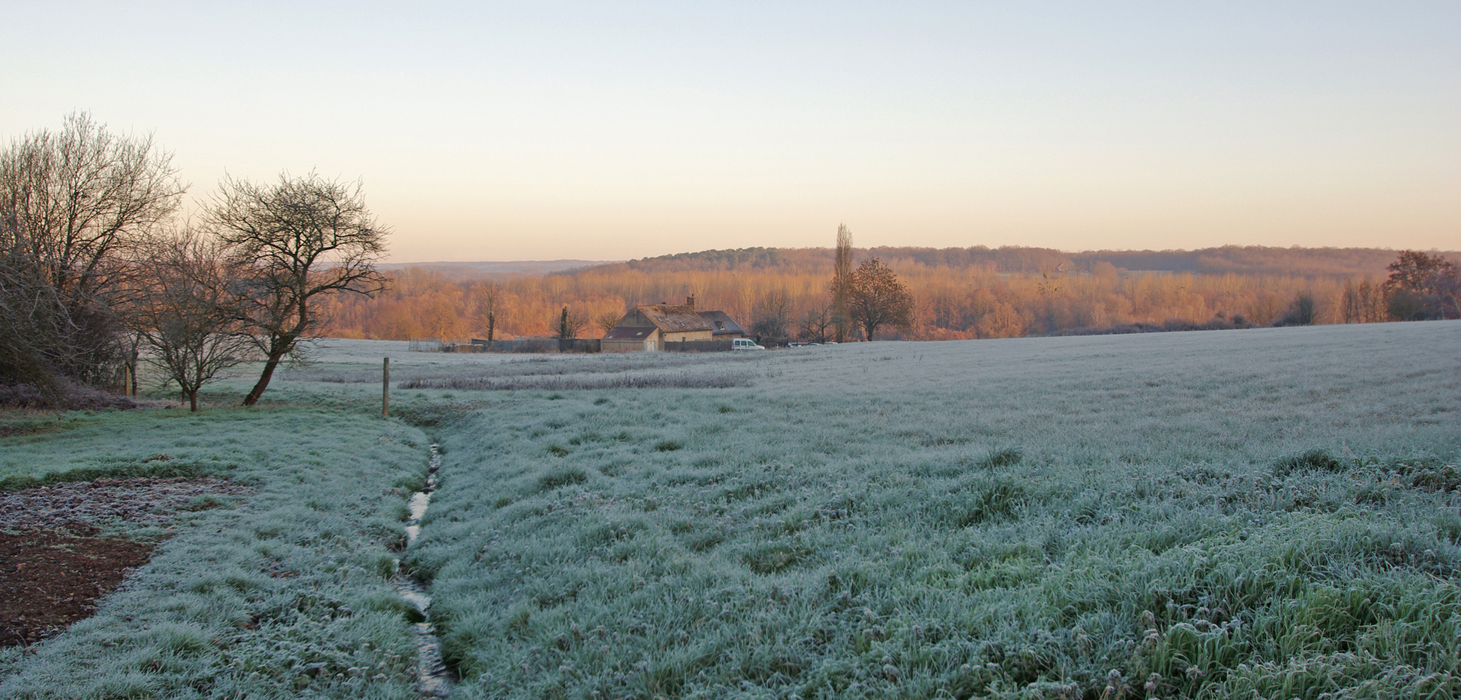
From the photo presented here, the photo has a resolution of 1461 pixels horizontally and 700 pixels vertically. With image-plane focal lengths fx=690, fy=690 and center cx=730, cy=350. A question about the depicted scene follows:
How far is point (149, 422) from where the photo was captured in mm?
16625

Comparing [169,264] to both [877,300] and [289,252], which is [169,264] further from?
[877,300]

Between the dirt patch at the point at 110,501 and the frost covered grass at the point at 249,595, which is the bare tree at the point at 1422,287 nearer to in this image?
the frost covered grass at the point at 249,595

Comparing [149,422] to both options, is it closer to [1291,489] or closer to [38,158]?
[38,158]

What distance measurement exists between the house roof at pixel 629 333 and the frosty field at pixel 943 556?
55.7 metres

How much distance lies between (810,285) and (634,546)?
172100 millimetres

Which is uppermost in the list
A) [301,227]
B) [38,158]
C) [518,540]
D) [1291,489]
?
[38,158]

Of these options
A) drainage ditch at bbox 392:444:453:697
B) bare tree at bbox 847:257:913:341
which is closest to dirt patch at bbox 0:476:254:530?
drainage ditch at bbox 392:444:453:697

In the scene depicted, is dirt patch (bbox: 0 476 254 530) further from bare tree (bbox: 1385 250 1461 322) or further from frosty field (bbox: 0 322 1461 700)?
bare tree (bbox: 1385 250 1461 322)

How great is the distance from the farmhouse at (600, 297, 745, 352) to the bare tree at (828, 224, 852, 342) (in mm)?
12119

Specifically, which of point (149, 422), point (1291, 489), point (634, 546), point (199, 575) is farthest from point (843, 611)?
point (149, 422)

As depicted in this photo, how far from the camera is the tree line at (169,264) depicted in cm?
1912

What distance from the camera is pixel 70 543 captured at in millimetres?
7246

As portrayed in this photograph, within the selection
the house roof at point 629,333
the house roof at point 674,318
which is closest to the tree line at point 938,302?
the house roof at point 674,318

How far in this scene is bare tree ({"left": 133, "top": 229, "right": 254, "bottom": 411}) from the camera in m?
19.0
